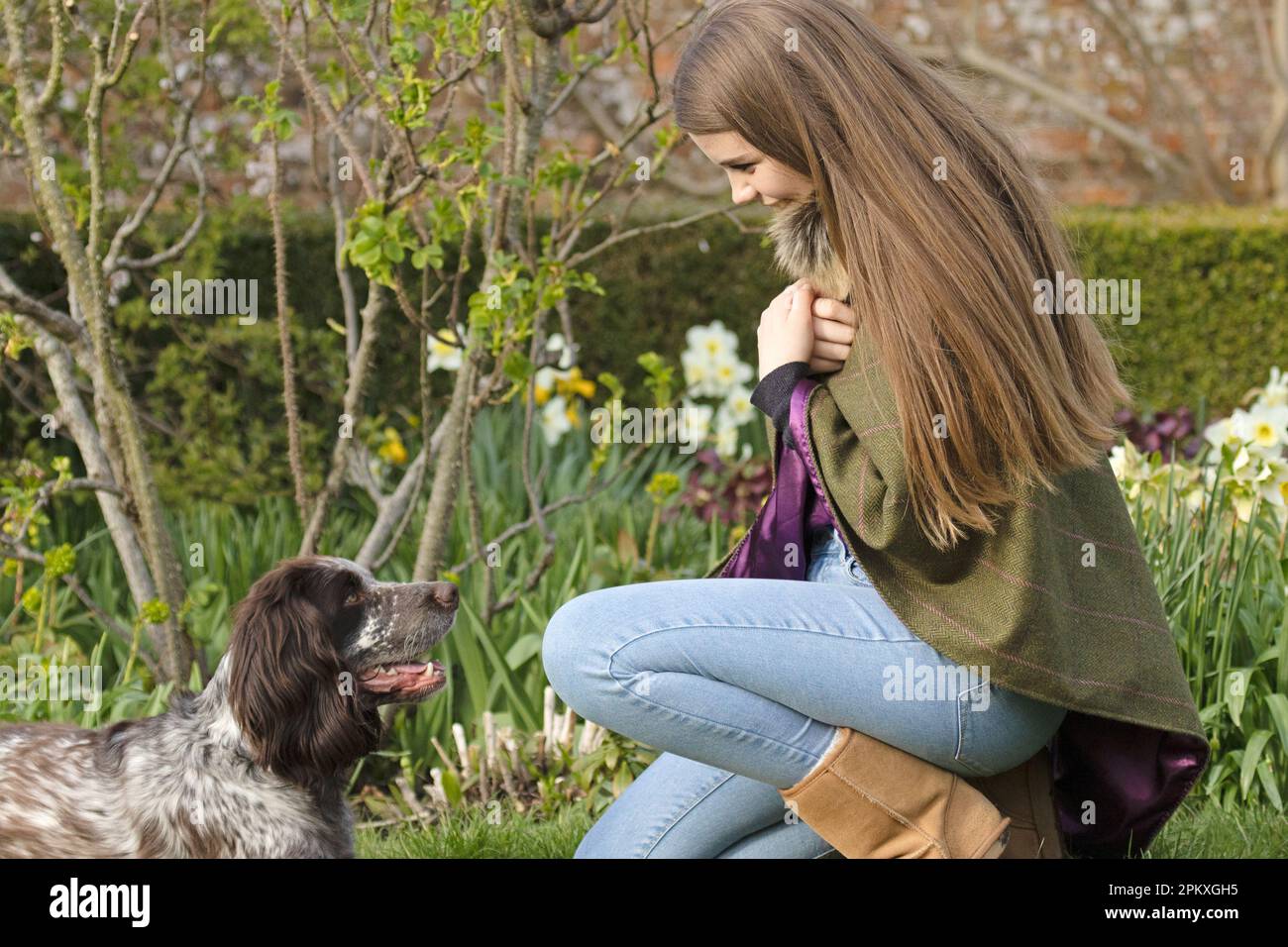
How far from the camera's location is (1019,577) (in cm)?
197

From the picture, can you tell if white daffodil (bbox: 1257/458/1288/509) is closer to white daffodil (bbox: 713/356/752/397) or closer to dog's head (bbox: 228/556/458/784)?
white daffodil (bbox: 713/356/752/397)

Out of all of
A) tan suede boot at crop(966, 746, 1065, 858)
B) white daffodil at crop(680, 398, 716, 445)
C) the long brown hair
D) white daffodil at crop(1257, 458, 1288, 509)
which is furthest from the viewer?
white daffodil at crop(680, 398, 716, 445)

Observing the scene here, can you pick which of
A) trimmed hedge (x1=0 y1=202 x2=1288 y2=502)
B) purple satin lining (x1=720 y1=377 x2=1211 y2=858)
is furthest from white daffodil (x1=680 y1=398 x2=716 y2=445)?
purple satin lining (x1=720 y1=377 x2=1211 y2=858)

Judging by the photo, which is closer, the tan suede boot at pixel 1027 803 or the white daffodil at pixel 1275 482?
the tan suede boot at pixel 1027 803

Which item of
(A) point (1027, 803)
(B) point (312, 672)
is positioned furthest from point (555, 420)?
(A) point (1027, 803)

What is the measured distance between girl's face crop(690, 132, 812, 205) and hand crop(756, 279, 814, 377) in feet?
0.47

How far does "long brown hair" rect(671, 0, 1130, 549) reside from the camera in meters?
1.96

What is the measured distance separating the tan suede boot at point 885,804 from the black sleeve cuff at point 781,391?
478 mm

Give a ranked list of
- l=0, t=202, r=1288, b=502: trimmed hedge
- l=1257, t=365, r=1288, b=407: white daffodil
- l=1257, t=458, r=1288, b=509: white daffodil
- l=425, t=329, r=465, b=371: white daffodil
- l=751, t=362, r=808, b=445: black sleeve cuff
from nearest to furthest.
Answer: l=751, t=362, r=808, b=445: black sleeve cuff < l=1257, t=458, r=1288, b=509: white daffodil < l=1257, t=365, r=1288, b=407: white daffodil < l=425, t=329, r=465, b=371: white daffodil < l=0, t=202, r=1288, b=502: trimmed hedge

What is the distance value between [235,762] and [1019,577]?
4.30 feet

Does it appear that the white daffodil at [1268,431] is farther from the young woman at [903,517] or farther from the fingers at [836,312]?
the fingers at [836,312]

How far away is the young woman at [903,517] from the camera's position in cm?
197

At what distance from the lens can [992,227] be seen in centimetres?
202

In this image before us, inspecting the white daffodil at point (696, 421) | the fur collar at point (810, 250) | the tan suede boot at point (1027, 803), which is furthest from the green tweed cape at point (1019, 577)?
the white daffodil at point (696, 421)
